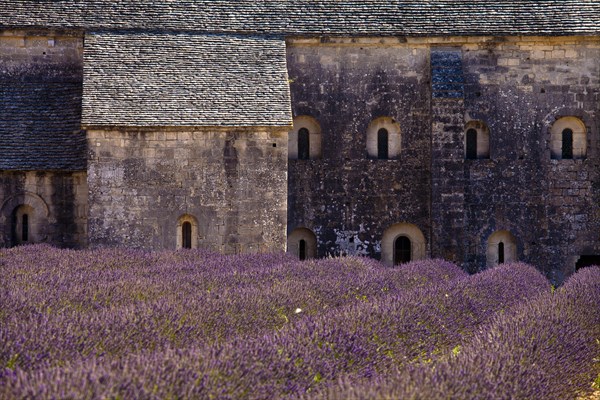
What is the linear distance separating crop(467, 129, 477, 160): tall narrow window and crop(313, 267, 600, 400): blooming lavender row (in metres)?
10.1

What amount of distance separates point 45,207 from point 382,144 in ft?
26.4

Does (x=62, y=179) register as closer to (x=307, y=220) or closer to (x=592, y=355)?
(x=307, y=220)

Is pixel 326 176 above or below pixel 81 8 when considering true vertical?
below

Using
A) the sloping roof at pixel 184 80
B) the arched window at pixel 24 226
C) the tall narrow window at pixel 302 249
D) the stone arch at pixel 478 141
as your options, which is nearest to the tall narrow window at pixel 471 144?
the stone arch at pixel 478 141

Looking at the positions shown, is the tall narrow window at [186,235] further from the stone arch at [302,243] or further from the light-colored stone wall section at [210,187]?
the stone arch at [302,243]

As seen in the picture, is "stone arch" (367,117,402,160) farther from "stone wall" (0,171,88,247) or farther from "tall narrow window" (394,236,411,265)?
"stone wall" (0,171,88,247)

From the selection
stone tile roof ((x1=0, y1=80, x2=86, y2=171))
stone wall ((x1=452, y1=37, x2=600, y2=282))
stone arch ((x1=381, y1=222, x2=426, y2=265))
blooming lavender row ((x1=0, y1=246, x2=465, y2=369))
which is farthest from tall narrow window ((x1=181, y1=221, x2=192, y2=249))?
stone wall ((x1=452, y1=37, x2=600, y2=282))

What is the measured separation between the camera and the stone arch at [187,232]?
62.7 feet

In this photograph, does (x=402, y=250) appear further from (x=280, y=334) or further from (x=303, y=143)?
(x=280, y=334)

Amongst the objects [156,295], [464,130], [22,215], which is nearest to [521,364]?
[156,295]

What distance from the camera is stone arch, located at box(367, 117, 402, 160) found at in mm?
21688

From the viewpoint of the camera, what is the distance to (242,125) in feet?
61.4

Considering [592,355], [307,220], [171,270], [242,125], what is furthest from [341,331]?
[307,220]

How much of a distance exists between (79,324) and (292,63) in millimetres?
14346
